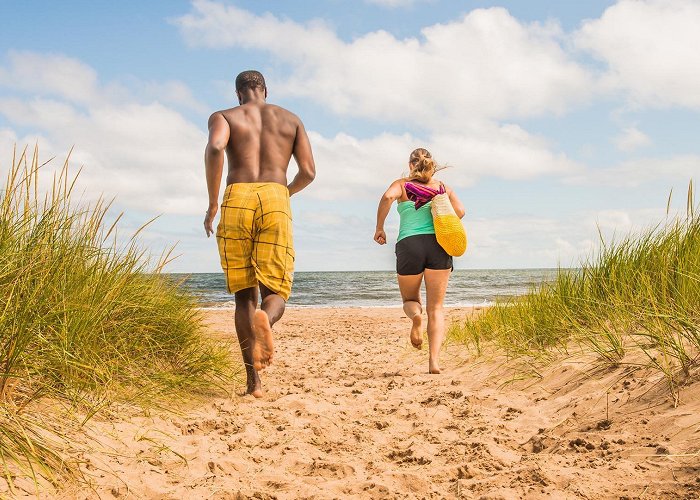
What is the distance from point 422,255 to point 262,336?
1.90 metres

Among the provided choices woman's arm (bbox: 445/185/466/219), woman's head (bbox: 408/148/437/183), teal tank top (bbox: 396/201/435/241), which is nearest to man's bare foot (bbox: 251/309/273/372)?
teal tank top (bbox: 396/201/435/241)

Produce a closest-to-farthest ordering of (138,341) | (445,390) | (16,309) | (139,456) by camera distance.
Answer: (16,309), (139,456), (138,341), (445,390)

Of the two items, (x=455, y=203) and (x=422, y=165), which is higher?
(x=422, y=165)

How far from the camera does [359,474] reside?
2.88m

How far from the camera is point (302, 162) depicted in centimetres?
472

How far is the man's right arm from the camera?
184 inches

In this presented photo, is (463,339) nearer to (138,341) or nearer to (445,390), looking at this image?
(445,390)

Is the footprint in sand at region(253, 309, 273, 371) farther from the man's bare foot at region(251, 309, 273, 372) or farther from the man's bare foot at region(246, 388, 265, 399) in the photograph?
the man's bare foot at region(246, 388, 265, 399)

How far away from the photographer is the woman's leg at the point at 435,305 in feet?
18.0

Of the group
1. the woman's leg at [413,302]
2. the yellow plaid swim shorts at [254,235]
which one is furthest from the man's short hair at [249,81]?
the woman's leg at [413,302]

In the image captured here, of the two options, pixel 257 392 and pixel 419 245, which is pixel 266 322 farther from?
pixel 419 245

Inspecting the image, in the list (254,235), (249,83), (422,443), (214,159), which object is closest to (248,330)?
(254,235)

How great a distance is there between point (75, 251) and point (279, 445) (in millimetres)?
1736

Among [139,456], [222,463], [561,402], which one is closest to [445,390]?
[561,402]
